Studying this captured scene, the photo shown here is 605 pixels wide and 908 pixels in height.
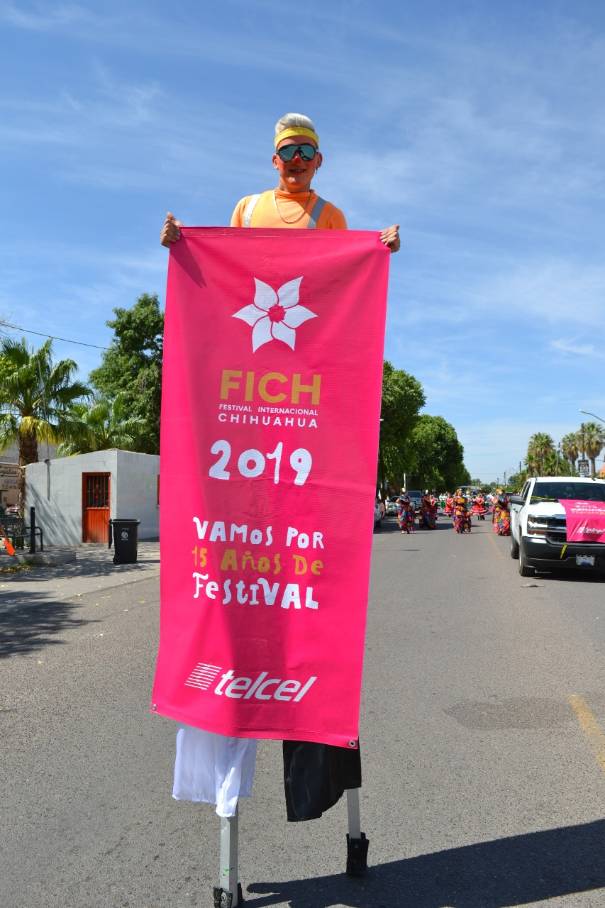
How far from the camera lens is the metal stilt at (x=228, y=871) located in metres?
2.75

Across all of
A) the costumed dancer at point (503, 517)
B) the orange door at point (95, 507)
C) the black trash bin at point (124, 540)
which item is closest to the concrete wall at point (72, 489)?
the orange door at point (95, 507)

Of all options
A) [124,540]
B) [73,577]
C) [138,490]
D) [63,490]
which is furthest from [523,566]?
[63,490]

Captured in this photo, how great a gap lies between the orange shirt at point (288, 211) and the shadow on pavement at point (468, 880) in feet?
8.32

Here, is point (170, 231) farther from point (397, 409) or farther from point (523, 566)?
point (397, 409)

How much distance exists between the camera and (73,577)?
1458 cm

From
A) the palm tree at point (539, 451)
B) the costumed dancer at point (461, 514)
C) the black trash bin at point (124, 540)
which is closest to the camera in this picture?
the black trash bin at point (124, 540)

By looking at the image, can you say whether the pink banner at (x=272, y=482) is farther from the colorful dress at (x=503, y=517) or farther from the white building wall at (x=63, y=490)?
the colorful dress at (x=503, y=517)

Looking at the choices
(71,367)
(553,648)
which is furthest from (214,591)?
(71,367)

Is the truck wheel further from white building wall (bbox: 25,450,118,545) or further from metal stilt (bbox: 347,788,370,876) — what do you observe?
white building wall (bbox: 25,450,118,545)

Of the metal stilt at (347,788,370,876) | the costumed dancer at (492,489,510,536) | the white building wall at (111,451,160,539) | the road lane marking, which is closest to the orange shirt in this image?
the metal stilt at (347,788,370,876)

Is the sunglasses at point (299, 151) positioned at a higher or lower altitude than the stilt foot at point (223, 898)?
higher

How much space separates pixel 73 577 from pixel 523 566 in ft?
26.8

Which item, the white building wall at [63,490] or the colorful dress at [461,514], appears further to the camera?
the colorful dress at [461,514]

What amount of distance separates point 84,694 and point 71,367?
1975cm
